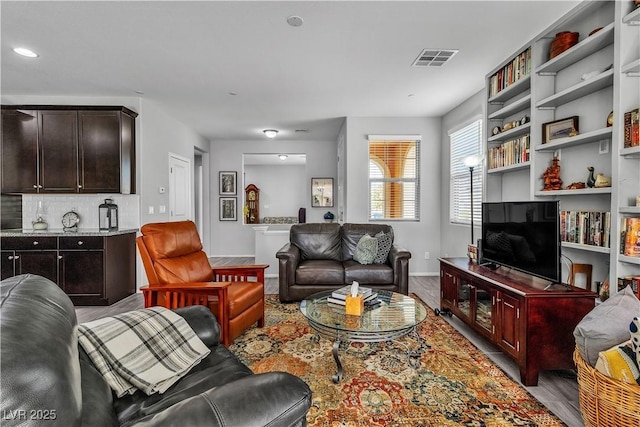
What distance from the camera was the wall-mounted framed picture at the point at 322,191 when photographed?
25.0 feet

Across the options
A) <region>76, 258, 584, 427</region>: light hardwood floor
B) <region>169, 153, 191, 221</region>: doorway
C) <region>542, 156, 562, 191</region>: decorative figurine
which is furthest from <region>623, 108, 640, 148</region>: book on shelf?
<region>169, 153, 191, 221</region>: doorway

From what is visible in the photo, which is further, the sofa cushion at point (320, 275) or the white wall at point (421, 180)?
the white wall at point (421, 180)

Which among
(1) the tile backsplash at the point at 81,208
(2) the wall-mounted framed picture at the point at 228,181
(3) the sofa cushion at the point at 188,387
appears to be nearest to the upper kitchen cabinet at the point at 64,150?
(1) the tile backsplash at the point at 81,208

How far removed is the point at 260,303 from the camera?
3.08 metres

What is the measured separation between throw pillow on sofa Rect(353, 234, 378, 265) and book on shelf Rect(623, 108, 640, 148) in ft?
8.06

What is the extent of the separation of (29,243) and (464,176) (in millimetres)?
5769

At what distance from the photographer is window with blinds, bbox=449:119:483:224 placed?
4402 millimetres

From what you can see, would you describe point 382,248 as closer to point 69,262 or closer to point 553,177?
point 553,177

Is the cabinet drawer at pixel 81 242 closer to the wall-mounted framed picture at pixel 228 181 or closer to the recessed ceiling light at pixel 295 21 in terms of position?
the recessed ceiling light at pixel 295 21

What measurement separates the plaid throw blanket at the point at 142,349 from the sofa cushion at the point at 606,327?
6.19 ft

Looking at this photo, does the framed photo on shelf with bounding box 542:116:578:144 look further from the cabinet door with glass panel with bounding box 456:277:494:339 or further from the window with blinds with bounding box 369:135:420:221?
the window with blinds with bounding box 369:135:420:221

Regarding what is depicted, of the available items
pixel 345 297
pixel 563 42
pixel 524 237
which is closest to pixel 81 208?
pixel 345 297

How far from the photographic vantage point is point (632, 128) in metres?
2.02

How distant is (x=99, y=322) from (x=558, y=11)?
3.63 meters
